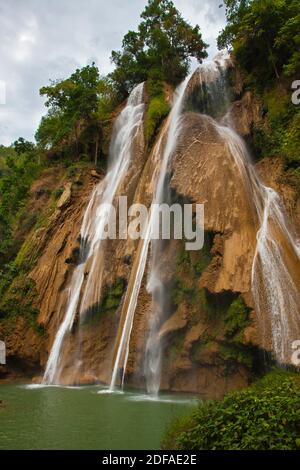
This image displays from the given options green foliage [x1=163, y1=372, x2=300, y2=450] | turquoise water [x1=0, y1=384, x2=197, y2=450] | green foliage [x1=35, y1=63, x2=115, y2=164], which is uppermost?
green foliage [x1=35, y1=63, x2=115, y2=164]

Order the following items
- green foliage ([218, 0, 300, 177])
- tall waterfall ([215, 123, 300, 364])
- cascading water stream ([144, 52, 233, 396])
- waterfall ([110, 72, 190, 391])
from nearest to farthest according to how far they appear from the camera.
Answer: tall waterfall ([215, 123, 300, 364]) → cascading water stream ([144, 52, 233, 396]) → waterfall ([110, 72, 190, 391]) → green foliage ([218, 0, 300, 177])

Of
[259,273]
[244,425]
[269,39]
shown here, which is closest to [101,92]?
[269,39]

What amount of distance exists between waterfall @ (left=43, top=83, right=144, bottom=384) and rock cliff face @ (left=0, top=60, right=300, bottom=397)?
1.33 feet

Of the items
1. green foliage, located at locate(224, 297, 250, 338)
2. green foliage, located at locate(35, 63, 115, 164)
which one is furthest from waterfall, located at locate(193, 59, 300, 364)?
green foliage, located at locate(35, 63, 115, 164)

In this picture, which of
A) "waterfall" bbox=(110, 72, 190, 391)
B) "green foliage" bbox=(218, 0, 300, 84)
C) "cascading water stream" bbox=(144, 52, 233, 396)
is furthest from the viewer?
"green foliage" bbox=(218, 0, 300, 84)

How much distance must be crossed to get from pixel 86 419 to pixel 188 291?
6349 mm

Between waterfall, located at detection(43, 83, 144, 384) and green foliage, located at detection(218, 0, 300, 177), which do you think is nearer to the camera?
green foliage, located at detection(218, 0, 300, 177)

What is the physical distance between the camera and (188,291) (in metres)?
15.0

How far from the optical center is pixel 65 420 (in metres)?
9.66

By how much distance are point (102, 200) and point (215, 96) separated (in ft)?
25.3

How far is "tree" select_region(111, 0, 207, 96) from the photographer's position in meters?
28.9

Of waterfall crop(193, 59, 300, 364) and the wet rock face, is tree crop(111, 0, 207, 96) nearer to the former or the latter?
the wet rock face
